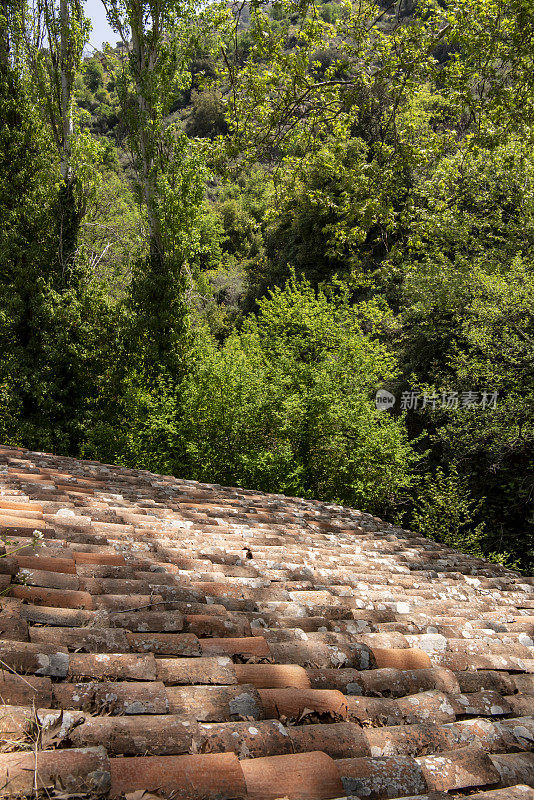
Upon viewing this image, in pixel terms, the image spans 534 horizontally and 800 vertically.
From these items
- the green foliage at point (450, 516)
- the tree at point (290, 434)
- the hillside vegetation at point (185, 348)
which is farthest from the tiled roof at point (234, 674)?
the green foliage at point (450, 516)

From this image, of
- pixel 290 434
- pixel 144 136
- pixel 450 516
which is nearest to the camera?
pixel 290 434

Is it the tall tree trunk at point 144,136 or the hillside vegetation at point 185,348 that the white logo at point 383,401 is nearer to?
the hillside vegetation at point 185,348

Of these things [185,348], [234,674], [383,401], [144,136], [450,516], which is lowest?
[450,516]

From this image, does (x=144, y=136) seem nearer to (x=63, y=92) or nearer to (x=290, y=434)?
(x=63, y=92)

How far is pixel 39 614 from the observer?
1.73 meters

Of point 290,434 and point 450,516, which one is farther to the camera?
point 450,516

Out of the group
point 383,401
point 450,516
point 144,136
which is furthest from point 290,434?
point 144,136

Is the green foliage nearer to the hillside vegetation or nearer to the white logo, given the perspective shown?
the hillside vegetation

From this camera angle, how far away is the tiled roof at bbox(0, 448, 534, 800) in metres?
1.19

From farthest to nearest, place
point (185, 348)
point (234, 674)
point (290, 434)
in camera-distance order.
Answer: point (185, 348) < point (290, 434) < point (234, 674)

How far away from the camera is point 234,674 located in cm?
166

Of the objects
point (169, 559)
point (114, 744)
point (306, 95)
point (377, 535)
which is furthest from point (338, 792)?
point (306, 95)

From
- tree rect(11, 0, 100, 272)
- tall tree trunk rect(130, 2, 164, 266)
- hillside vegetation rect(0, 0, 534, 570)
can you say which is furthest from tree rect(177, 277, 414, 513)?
tree rect(11, 0, 100, 272)

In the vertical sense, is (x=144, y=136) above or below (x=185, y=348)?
above
